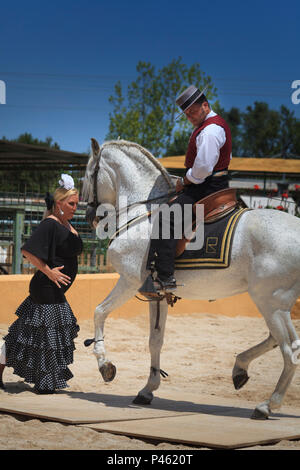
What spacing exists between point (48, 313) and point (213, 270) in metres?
1.85

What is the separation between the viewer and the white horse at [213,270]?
5637 mm

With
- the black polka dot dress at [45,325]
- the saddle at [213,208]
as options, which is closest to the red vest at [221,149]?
the saddle at [213,208]

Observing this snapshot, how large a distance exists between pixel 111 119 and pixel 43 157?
1596cm

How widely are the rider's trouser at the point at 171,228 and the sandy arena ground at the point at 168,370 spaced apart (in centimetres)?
160

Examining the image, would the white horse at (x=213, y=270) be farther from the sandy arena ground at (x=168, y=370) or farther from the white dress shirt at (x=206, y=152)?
the sandy arena ground at (x=168, y=370)

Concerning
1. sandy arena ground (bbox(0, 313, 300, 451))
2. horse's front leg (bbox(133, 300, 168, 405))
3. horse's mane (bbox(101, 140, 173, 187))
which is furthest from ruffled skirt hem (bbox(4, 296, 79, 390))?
horse's mane (bbox(101, 140, 173, 187))

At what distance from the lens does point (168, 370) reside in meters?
8.28

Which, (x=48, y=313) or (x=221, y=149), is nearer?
(x=221, y=149)

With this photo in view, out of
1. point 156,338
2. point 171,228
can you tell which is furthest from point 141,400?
point 171,228

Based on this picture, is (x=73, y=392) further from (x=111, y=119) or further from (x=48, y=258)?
(x=111, y=119)

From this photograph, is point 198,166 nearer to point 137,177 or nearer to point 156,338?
point 137,177

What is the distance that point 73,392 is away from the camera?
6871mm

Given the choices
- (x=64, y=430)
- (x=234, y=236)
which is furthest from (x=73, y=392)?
(x=234, y=236)

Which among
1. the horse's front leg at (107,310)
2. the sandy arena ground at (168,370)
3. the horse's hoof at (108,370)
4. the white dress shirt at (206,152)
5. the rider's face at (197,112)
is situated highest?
the rider's face at (197,112)
